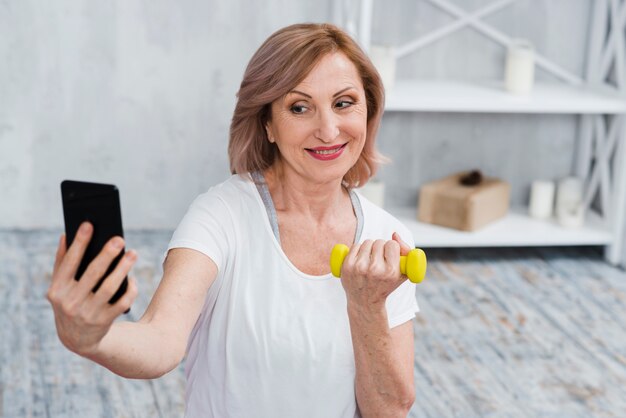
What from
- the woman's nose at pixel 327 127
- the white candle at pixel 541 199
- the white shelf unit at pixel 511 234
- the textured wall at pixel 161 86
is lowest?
the white shelf unit at pixel 511 234

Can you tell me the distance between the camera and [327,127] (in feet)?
5.18

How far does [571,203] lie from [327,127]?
2.37 m

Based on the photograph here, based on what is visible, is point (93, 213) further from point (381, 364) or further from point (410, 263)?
point (381, 364)

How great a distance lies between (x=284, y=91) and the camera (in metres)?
1.57

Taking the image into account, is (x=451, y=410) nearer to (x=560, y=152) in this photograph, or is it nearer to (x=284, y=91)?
(x=284, y=91)

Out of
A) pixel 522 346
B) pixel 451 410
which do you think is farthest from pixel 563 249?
pixel 451 410

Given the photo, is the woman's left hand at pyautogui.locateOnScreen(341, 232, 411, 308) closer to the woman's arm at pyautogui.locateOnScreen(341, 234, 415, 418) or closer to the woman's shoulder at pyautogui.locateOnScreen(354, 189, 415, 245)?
the woman's arm at pyautogui.locateOnScreen(341, 234, 415, 418)

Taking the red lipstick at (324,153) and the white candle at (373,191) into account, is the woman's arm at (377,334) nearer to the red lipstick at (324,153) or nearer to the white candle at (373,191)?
the red lipstick at (324,153)

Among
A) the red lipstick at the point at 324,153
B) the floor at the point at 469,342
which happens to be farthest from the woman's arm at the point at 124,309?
the floor at the point at 469,342

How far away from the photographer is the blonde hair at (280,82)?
1.56 meters

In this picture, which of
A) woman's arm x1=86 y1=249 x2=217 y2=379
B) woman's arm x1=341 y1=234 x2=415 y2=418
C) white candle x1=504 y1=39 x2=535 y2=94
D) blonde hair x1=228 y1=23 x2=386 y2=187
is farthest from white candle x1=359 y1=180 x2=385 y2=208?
woman's arm x1=86 y1=249 x2=217 y2=379

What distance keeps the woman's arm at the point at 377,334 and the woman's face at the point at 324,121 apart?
0.19m

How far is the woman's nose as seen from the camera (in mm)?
1578

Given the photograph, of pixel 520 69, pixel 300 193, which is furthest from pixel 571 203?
pixel 300 193
